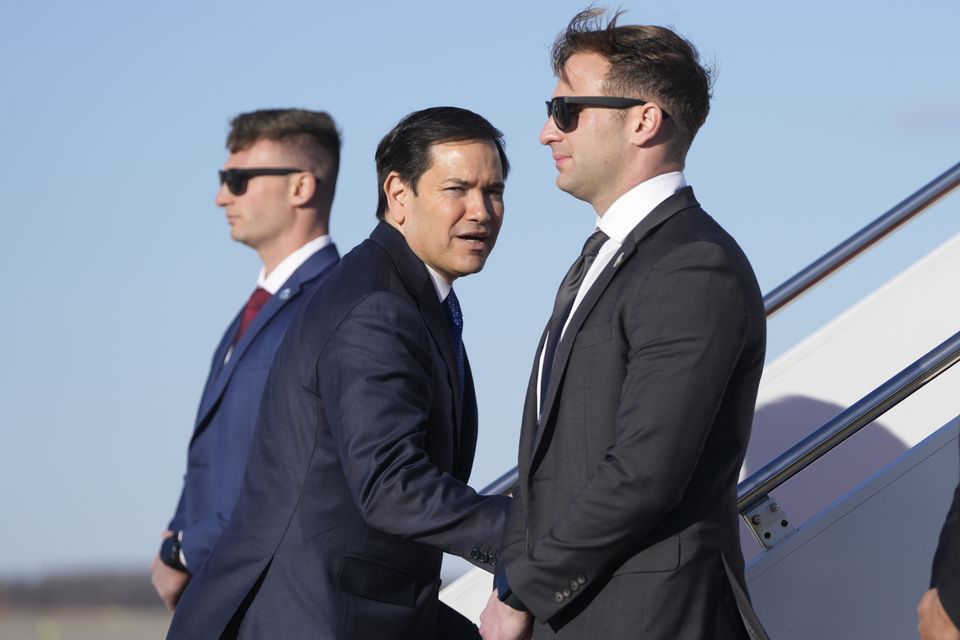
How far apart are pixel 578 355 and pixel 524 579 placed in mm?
481

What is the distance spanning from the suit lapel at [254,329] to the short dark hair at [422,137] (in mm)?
1537

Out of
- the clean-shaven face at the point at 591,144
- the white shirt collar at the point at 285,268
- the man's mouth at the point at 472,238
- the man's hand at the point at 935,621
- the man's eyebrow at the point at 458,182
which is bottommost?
the man's hand at the point at 935,621

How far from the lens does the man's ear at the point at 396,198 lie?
14.0ft

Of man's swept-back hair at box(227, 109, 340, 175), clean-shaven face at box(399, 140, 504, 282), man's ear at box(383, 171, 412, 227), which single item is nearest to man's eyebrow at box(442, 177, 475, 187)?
clean-shaven face at box(399, 140, 504, 282)

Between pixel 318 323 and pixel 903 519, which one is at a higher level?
pixel 318 323

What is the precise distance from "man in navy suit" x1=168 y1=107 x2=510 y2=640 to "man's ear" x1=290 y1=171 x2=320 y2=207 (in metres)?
2.05

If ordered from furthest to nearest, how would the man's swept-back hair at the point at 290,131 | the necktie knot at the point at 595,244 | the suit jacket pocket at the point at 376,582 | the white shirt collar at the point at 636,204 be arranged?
1. the man's swept-back hair at the point at 290,131
2. the suit jacket pocket at the point at 376,582
3. the necktie knot at the point at 595,244
4. the white shirt collar at the point at 636,204

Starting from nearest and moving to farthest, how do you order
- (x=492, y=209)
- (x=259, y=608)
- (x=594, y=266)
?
(x=594, y=266) < (x=259, y=608) < (x=492, y=209)

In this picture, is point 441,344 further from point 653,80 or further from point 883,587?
point 883,587

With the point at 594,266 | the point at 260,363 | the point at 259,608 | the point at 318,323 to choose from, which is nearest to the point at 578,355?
the point at 594,266

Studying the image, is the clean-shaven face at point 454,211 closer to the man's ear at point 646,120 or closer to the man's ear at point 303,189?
the man's ear at point 646,120

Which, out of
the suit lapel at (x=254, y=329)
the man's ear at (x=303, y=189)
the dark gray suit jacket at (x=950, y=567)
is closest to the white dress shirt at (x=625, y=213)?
the dark gray suit jacket at (x=950, y=567)

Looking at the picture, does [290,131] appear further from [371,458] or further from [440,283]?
[371,458]

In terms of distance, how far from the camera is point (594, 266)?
3.40 meters
